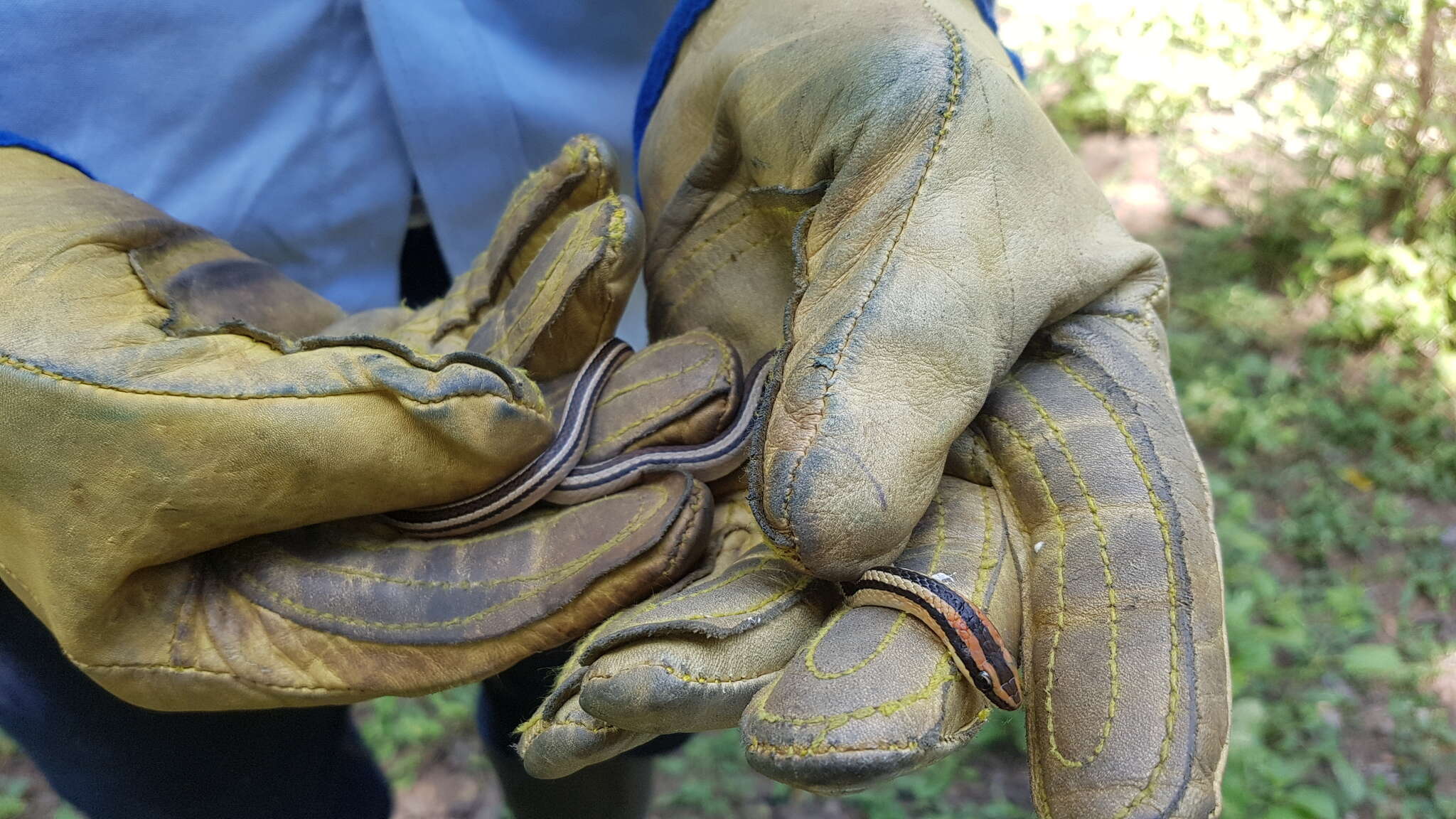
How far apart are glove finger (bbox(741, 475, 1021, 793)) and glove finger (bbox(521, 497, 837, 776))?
47mm

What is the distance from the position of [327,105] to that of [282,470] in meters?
0.95

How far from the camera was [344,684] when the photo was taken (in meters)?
1.32

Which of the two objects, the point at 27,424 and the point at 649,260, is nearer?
the point at 27,424

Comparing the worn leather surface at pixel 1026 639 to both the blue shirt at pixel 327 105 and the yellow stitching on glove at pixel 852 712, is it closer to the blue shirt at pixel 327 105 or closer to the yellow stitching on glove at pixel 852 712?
the yellow stitching on glove at pixel 852 712

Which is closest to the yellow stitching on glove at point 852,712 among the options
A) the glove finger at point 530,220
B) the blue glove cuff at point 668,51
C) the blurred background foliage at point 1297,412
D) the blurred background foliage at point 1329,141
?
the glove finger at point 530,220

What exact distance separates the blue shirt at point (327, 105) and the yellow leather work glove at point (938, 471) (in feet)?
2.22

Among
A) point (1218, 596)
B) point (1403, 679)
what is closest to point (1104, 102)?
point (1403, 679)

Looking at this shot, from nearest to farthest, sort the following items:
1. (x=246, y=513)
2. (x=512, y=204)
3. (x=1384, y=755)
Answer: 1. (x=246, y=513)
2. (x=512, y=204)
3. (x=1384, y=755)

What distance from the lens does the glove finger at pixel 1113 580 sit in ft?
3.28

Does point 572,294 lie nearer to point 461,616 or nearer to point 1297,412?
point 461,616

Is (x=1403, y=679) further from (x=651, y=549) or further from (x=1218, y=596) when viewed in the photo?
(x=651, y=549)

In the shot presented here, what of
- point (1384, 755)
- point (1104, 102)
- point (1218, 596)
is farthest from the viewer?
point (1104, 102)

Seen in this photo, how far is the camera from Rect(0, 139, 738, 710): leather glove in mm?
1152

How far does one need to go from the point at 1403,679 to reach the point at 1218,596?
2017 mm
